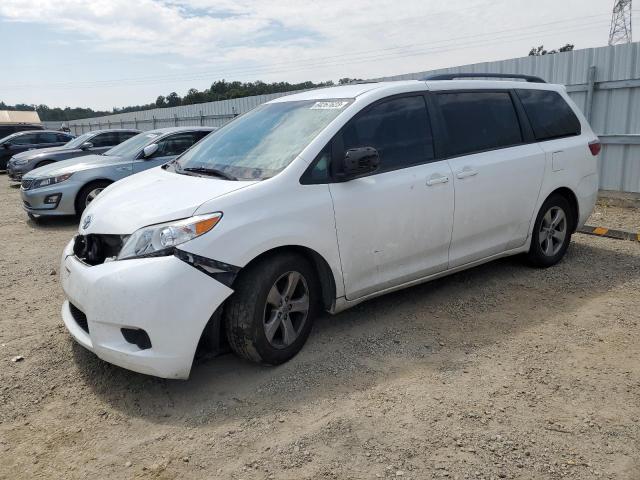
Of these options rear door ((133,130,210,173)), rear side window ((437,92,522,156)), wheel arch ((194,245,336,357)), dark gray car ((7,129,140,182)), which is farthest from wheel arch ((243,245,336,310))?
dark gray car ((7,129,140,182))

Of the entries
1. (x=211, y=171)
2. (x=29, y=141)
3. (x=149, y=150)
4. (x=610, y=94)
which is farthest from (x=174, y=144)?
(x=29, y=141)

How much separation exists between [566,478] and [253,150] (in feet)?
9.34

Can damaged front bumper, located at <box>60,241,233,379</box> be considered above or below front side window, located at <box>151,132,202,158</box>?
below

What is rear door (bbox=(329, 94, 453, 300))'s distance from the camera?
3842 millimetres

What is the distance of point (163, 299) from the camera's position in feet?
10.0

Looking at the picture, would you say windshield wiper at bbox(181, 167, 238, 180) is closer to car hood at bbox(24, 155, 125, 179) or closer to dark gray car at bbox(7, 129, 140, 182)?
car hood at bbox(24, 155, 125, 179)

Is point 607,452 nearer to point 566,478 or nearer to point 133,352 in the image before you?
point 566,478

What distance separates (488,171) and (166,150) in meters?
6.41

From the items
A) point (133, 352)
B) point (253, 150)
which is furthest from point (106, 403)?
point (253, 150)

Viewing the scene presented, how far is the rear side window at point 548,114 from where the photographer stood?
5.27 meters

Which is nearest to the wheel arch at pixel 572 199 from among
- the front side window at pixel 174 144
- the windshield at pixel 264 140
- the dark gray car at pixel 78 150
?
the windshield at pixel 264 140

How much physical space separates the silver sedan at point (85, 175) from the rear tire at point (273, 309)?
5825mm

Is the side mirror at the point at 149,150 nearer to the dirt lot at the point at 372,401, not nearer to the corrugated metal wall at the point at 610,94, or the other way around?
the dirt lot at the point at 372,401

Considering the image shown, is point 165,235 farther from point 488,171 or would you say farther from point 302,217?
point 488,171
